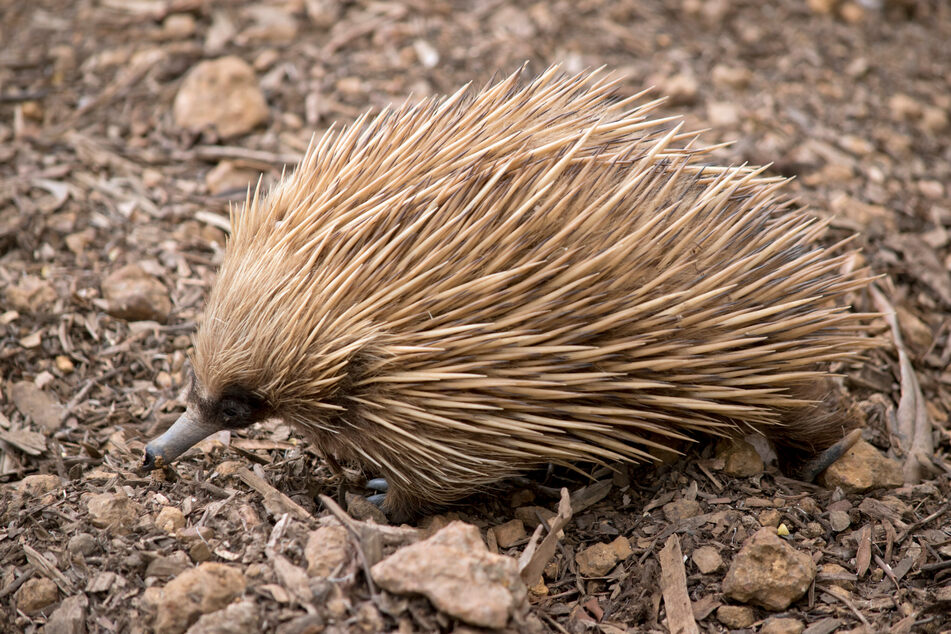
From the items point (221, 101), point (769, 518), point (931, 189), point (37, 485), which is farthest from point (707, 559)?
point (221, 101)

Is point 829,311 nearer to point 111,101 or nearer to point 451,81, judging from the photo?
point 451,81

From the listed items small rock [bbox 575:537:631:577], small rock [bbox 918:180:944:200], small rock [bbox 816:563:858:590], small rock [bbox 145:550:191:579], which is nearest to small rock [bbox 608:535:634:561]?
small rock [bbox 575:537:631:577]

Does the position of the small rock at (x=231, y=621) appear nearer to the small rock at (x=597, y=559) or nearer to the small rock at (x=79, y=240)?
the small rock at (x=597, y=559)

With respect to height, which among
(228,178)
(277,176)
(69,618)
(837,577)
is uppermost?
(277,176)

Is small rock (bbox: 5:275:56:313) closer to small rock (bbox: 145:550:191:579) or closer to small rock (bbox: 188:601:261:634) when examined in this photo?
small rock (bbox: 145:550:191:579)

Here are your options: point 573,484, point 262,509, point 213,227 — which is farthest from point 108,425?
point 573,484

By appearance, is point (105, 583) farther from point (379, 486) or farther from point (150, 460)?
point (379, 486)
